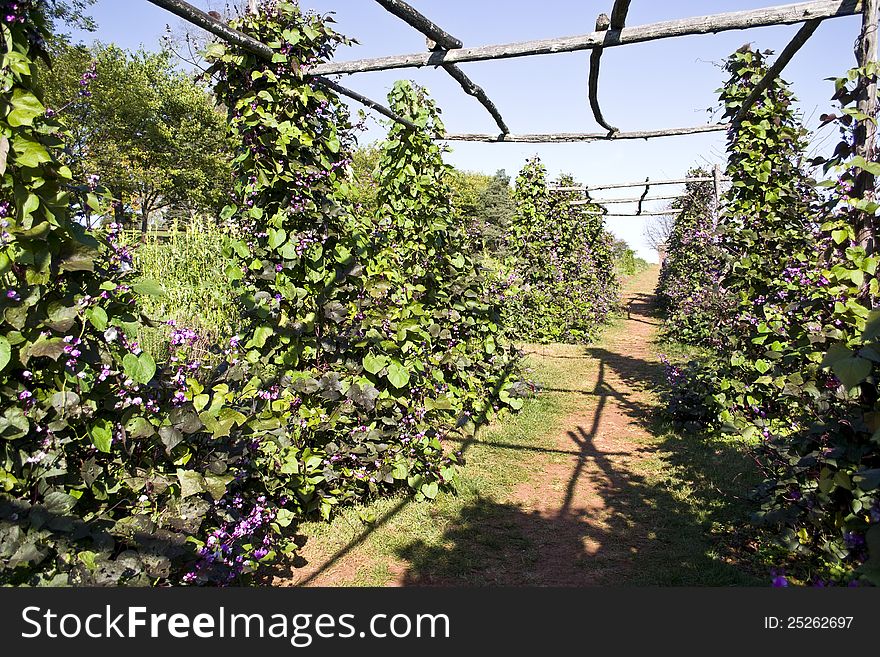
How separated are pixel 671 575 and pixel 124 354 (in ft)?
10.4

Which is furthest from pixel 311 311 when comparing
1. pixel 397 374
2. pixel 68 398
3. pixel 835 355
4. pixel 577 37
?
pixel 835 355

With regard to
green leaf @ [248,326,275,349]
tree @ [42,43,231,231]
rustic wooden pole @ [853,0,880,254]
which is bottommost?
green leaf @ [248,326,275,349]

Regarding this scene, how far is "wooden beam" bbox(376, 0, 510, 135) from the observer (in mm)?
2984

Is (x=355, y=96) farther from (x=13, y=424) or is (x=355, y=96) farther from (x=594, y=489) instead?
(x=594, y=489)

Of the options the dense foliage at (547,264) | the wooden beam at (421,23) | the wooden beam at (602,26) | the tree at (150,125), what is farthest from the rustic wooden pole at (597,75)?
the tree at (150,125)

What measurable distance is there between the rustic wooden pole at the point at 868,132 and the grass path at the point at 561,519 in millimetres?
2004

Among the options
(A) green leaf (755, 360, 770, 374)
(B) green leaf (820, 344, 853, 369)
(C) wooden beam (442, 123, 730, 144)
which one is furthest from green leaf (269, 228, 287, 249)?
(A) green leaf (755, 360, 770, 374)

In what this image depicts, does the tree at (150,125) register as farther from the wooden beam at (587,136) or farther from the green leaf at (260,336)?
the green leaf at (260,336)

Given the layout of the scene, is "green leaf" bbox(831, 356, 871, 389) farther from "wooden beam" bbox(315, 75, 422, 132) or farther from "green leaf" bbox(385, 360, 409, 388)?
→ "wooden beam" bbox(315, 75, 422, 132)

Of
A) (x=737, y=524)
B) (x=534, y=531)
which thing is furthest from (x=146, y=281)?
(x=737, y=524)

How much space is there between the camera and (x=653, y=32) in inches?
123

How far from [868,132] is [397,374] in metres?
3.09

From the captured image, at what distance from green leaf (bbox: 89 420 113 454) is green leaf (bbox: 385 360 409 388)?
195 centimetres

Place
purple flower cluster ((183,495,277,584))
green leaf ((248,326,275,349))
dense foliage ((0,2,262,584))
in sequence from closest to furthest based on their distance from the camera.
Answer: dense foliage ((0,2,262,584)) < purple flower cluster ((183,495,277,584)) < green leaf ((248,326,275,349))
